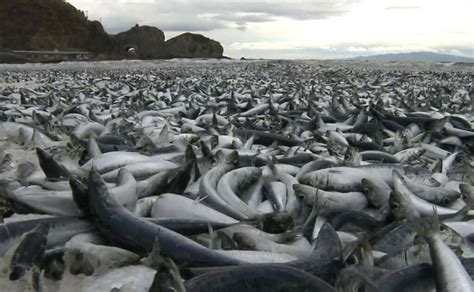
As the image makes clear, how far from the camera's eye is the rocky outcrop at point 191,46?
2499 inches

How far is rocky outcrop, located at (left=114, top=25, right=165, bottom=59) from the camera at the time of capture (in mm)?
59906

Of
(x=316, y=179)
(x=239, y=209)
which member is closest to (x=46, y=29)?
(x=316, y=179)

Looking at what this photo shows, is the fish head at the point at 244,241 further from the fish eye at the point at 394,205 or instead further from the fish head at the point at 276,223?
the fish eye at the point at 394,205

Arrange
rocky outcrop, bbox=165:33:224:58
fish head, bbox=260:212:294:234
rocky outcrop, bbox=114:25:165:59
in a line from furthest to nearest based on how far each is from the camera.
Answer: rocky outcrop, bbox=165:33:224:58
rocky outcrop, bbox=114:25:165:59
fish head, bbox=260:212:294:234

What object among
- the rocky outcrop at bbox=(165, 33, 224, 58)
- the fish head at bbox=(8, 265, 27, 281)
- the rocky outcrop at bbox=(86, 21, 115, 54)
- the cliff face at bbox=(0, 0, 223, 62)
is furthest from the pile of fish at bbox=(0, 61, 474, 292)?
the rocky outcrop at bbox=(86, 21, 115, 54)

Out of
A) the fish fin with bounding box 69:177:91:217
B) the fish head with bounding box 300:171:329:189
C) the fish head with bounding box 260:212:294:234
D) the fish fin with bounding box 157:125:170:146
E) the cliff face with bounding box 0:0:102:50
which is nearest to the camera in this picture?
the fish fin with bounding box 69:177:91:217

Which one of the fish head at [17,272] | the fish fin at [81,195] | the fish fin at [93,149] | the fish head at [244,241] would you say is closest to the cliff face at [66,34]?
the fish fin at [93,149]

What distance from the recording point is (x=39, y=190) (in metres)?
4.51

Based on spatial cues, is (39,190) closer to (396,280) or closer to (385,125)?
(396,280)

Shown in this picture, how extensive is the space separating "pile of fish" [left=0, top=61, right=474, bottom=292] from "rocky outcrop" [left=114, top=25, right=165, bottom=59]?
2080 inches

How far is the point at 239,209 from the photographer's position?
4293mm

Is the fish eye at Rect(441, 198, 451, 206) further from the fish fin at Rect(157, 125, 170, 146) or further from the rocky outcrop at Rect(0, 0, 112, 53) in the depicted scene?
the rocky outcrop at Rect(0, 0, 112, 53)

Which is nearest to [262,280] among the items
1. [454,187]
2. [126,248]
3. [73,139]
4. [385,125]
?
[126,248]

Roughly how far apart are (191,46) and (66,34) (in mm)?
14420
